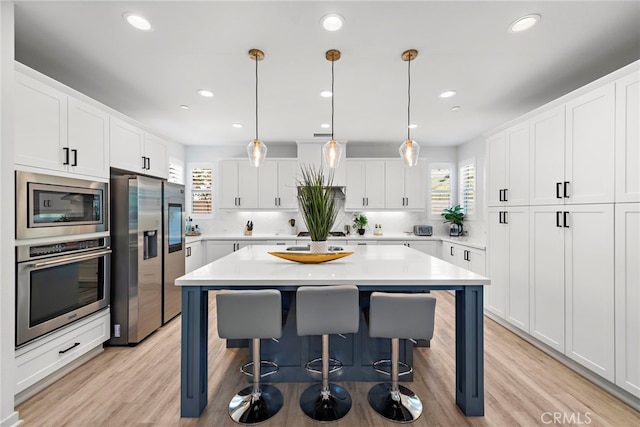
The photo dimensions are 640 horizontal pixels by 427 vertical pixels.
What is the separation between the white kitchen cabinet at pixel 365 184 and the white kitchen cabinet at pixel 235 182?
1.70 meters

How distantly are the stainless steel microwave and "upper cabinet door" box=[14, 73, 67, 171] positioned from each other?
0.39 ft

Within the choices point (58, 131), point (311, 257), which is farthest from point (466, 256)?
point (58, 131)

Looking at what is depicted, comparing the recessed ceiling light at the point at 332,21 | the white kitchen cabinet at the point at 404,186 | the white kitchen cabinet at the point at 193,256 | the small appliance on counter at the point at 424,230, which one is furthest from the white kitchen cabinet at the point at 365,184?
the recessed ceiling light at the point at 332,21

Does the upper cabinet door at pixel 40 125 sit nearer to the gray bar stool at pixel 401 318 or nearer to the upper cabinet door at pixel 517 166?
the gray bar stool at pixel 401 318

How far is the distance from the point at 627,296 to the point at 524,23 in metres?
1.95

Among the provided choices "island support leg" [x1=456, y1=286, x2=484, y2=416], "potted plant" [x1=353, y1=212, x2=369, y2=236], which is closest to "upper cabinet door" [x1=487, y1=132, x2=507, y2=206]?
"island support leg" [x1=456, y1=286, x2=484, y2=416]

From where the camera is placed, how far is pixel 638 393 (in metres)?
1.92

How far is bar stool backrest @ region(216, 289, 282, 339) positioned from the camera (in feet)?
5.81

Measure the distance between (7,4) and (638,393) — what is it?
179 inches

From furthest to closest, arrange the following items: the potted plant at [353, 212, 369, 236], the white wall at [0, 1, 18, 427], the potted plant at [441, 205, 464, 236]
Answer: the potted plant at [353, 212, 369, 236] < the potted plant at [441, 205, 464, 236] < the white wall at [0, 1, 18, 427]

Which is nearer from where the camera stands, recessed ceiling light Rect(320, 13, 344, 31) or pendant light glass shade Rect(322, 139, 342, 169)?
recessed ceiling light Rect(320, 13, 344, 31)

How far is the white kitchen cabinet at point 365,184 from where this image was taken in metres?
5.32

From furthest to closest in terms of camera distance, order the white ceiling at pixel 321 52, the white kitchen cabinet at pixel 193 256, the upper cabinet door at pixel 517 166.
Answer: the white kitchen cabinet at pixel 193 256 → the upper cabinet door at pixel 517 166 → the white ceiling at pixel 321 52

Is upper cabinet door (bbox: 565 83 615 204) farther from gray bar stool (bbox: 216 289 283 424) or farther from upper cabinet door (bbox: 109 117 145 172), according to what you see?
upper cabinet door (bbox: 109 117 145 172)
